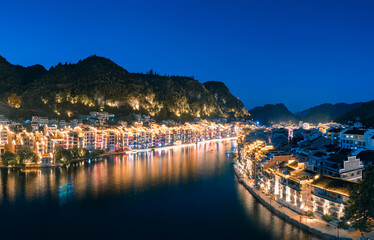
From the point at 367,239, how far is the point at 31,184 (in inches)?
752

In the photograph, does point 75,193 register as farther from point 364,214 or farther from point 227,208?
point 364,214

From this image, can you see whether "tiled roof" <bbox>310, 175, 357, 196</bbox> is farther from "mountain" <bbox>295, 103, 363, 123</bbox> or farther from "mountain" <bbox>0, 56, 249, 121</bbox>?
"mountain" <bbox>295, 103, 363, 123</bbox>

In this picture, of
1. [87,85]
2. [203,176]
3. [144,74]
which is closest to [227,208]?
[203,176]

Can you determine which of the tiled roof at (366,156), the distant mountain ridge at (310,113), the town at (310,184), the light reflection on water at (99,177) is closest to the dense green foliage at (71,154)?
the light reflection on water at (99,177)

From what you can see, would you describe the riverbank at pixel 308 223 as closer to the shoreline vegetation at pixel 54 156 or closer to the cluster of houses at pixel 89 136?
the shoreline vegetation at pixel 54 156

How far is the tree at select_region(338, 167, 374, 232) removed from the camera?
8.84m

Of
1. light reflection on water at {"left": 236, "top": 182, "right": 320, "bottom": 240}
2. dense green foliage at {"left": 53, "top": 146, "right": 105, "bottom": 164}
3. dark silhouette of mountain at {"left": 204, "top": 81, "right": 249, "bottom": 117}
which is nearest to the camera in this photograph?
light reflection on water at {"left": 236, "top": 182, "right": 320, "bottom": 240}

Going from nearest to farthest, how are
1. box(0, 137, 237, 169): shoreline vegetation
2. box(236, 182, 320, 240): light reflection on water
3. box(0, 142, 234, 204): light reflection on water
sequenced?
1. box(236, 182, 320, 240): light reflection on water
2. box(0, 142, 234, 204): light reflection on water
3. box(0, 137, 237, 169): shoreline vegetation

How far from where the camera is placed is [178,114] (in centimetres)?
6744

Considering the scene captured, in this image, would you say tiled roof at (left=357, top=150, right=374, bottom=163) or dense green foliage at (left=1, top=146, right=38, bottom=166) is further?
dense green foliage at (left=1, top=146, right=38, bottom=166)

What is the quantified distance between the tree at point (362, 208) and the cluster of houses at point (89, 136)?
23.4 metres

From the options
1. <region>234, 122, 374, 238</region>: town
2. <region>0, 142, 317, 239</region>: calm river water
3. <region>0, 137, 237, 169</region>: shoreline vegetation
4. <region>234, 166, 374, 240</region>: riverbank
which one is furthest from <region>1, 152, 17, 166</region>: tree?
<region>234, 166, 374, 240</region>: riverbank

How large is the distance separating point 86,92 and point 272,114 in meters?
108

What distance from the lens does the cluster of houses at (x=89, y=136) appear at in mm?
25547
